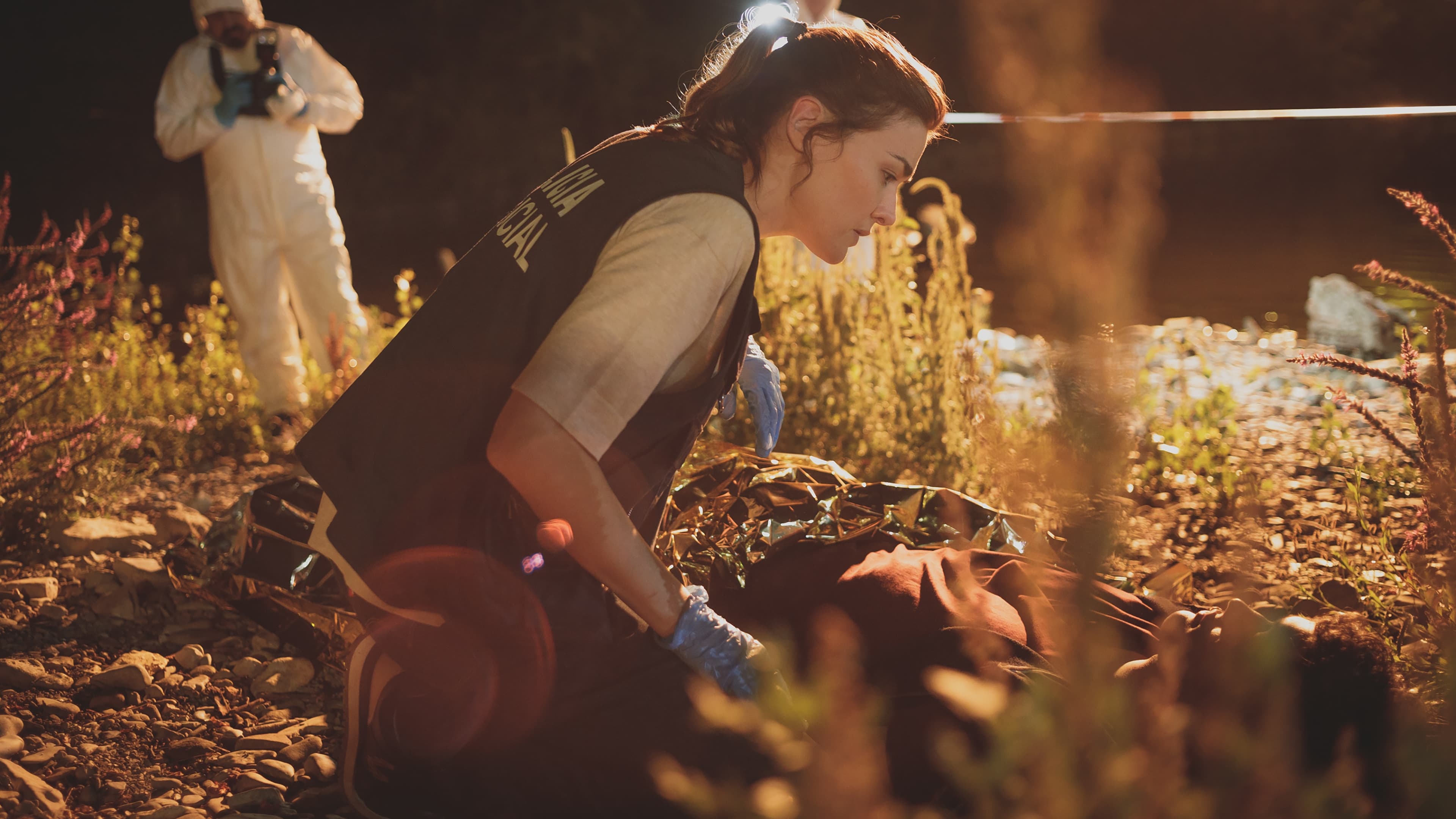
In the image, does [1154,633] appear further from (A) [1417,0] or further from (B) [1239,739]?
(A) [1417,0]

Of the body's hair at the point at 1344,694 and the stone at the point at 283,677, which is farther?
the stone at the point at 283,677

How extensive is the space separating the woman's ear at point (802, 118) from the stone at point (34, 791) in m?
1.53

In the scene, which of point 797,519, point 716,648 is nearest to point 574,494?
point 716,648

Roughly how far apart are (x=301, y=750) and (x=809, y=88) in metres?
1.45

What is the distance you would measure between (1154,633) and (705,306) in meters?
0.93

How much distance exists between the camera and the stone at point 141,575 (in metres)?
2.53

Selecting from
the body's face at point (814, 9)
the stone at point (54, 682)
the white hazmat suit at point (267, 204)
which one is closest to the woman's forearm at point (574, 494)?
the stone at point (54, 682)

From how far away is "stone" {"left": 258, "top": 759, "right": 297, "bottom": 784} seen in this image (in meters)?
1.84

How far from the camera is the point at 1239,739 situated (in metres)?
0.73

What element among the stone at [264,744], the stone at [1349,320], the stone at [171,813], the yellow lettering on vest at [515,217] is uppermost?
the stone at [1349,320]

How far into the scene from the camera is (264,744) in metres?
1.94

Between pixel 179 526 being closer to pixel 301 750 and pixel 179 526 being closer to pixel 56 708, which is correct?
pixel 56 708

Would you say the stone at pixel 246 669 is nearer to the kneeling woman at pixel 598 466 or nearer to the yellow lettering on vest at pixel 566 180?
the kneeling woman at pixel 598 466

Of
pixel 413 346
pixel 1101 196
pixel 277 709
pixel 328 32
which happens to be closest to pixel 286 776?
pixel 277 709
